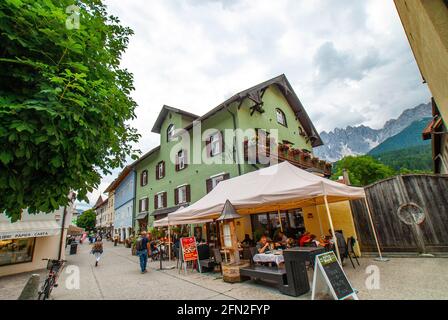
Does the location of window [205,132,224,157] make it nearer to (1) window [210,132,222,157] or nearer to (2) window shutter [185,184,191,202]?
(1) window [210,132,222,157]

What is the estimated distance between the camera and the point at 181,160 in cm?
1614

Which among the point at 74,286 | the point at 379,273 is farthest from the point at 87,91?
the point at 379,273

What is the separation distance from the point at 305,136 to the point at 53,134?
17.9 metres

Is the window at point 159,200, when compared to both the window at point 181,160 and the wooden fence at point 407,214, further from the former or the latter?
the wooden fence at point 407,214

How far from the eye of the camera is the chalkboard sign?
13.0 feet

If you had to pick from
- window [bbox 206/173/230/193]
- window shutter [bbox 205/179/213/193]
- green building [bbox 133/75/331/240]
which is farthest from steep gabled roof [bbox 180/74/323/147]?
window shutter [bbox 205/179/213/193]

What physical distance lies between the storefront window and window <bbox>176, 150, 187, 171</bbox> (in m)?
9.43

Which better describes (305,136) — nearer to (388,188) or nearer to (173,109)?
(388,188)

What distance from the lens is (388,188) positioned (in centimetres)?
859

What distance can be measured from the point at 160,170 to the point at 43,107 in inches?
653

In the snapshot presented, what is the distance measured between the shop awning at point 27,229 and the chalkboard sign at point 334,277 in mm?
13506

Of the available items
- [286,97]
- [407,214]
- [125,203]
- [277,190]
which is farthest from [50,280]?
[125,203]

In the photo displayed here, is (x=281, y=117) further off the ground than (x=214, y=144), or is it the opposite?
(x=281, y=117)

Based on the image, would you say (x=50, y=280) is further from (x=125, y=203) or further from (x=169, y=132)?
(x=125, y=203)
